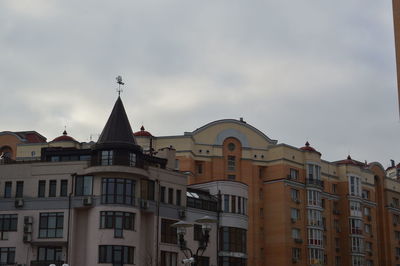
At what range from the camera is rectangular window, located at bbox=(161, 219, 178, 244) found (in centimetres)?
6275

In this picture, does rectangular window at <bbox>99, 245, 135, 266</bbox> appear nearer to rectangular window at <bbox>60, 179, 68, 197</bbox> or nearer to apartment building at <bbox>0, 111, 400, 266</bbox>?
rectangular window at <bbox>60, 179, 68, 197</bbox>

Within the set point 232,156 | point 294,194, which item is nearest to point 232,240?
point 232,156

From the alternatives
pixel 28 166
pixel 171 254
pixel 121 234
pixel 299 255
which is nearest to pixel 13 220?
pixel 28 166

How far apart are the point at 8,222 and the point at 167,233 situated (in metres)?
13.1

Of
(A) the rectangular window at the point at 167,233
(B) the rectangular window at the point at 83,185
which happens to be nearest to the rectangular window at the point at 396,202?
(A) the rectangular window at the point at 167,233

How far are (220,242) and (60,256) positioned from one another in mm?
15461

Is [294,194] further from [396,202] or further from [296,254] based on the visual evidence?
[396,202]

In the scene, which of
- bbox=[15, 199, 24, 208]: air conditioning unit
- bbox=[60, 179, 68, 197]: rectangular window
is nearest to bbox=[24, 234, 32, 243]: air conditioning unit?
bbox=[15, 199, 24, 208]: air conditioning unit

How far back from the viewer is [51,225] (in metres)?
60.1

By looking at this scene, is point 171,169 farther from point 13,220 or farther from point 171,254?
point 13,220

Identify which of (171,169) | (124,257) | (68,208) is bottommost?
(124,257)

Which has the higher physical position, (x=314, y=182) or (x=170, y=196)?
(x=314, y=182)

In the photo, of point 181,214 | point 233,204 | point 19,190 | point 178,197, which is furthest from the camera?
point 233,204

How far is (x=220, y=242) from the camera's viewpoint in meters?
67.9
